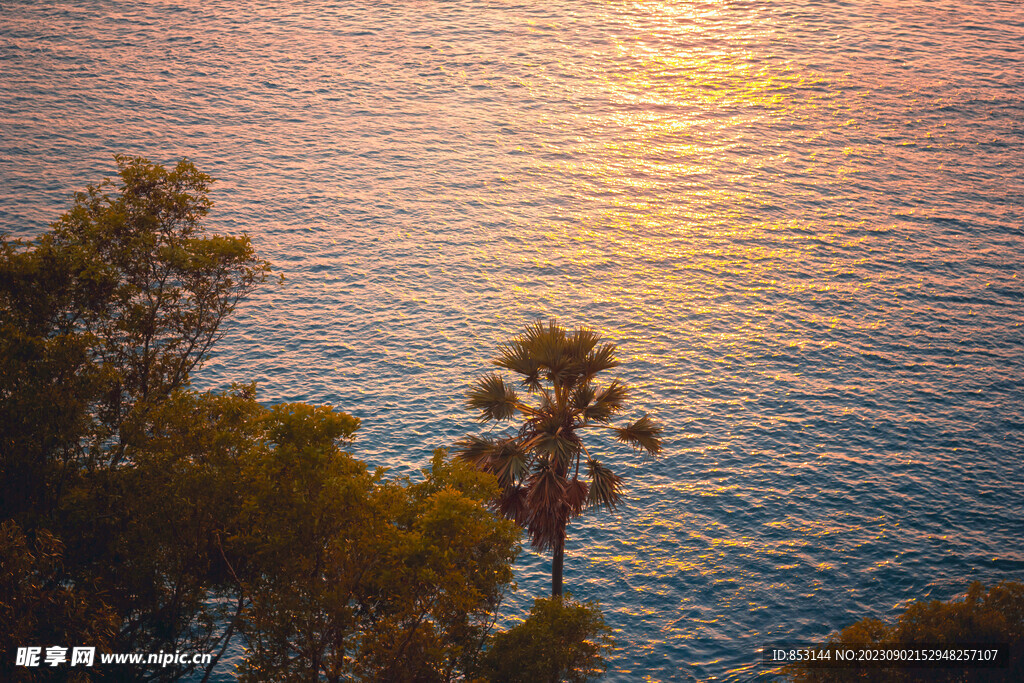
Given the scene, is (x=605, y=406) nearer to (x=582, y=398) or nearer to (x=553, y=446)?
(x=582, y=398)

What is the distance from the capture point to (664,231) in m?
74.1

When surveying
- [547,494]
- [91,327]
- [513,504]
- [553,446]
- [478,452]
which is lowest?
[513,504]

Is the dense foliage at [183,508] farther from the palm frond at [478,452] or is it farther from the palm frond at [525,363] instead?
the palm frond at [525,363]

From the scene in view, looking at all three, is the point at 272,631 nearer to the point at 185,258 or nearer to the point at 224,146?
the point at 185,258

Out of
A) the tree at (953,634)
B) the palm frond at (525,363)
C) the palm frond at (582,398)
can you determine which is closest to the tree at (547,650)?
the tree at (953,634)

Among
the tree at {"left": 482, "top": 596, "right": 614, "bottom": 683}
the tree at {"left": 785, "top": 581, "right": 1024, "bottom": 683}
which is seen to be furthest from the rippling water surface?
the tree at {"left": 785, "top": 581, "right": 1024, "bottom": 683}

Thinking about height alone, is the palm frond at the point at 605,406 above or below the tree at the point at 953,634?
above

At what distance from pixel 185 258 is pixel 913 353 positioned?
44307 mm

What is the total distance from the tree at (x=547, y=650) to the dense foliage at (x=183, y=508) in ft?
0.64

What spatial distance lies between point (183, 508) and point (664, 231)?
56.7 meters

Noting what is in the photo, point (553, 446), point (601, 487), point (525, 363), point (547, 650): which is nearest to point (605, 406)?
point (553, 446)

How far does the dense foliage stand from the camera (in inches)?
790

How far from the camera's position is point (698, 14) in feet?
398

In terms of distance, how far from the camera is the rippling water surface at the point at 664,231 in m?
40.7
